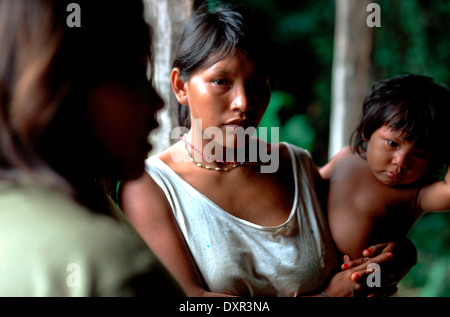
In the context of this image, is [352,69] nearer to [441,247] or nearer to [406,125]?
[406,125]

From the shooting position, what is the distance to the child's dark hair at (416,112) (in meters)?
1.67

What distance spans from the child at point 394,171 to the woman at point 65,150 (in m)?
1.08

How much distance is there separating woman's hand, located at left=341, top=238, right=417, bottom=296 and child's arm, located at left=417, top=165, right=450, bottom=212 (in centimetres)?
17


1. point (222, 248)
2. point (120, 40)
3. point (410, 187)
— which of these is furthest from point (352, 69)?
point (120, 40)

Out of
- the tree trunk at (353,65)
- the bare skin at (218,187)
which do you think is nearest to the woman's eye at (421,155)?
the bare skin at (218,187)

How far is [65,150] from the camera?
798 millimetres

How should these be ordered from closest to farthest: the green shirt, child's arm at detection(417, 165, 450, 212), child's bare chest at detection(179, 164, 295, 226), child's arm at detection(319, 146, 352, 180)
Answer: the green shirt
child's bare chest at detection(179, 164, 295, 226)
child's arm at detection(417, 165, 450, 212)
child's arm at detection(319, 146, 352, 180)

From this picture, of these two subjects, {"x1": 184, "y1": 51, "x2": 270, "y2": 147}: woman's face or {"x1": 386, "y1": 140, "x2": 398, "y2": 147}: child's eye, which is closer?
{"x1": 184, "y1": 51, "x2": 270, "y2": 147}: woman's face

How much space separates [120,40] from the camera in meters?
0.85

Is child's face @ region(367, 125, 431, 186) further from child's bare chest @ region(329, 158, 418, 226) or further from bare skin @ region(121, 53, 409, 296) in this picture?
bare skin @ region(121, 53, 409, 296)

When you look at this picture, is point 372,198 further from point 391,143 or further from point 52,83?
point 52,83

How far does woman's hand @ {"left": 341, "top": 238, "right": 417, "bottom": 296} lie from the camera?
1628 mm

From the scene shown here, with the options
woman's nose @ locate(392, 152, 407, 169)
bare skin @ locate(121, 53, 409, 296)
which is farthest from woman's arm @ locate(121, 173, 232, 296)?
woman's nose @ locate(392, 152, 407, 169)

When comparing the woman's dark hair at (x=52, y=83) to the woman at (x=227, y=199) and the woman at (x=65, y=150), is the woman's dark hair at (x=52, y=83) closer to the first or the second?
the woman at (x=65, y=150)
